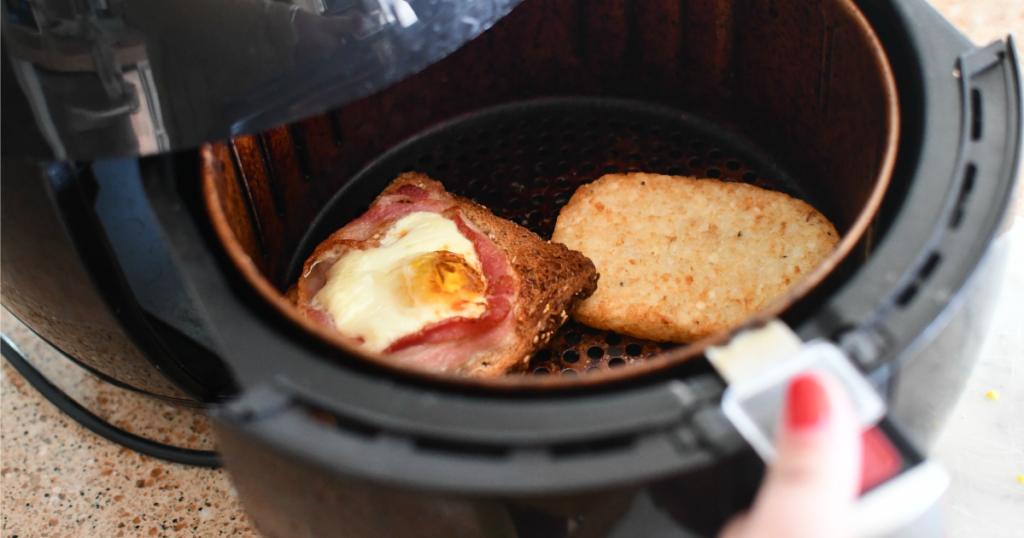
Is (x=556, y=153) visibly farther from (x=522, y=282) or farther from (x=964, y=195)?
(x=964, y=195)

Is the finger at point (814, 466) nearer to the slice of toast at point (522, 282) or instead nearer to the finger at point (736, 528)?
the finger at point (736, 528)

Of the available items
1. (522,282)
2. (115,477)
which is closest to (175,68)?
(522,282)

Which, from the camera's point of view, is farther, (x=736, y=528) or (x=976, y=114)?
(x=976, y=114)

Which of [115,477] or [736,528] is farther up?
[736,528]

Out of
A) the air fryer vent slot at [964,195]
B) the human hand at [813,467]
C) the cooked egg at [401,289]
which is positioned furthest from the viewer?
the cooked egg at [401,289]

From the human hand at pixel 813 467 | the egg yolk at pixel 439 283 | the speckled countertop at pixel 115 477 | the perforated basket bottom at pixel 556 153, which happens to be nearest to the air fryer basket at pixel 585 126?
the perforated basket bottom at pixel 556 153

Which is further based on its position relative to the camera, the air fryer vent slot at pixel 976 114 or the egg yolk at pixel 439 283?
the egg yolk at pixel 439 283

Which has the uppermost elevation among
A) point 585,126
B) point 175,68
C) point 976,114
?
point 175,68
